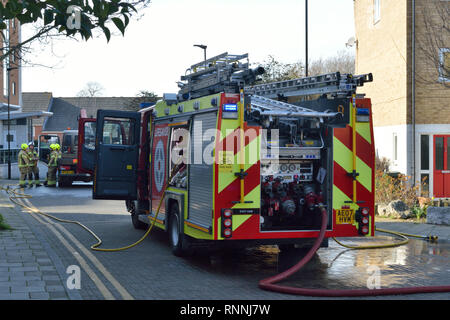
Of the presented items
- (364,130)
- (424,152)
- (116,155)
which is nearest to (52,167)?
(116,155)

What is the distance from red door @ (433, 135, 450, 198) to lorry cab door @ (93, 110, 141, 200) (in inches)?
458

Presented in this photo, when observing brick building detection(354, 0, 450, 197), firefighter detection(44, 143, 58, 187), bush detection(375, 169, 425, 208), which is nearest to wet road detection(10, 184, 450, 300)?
bush detection(375, 169, 425, 208)

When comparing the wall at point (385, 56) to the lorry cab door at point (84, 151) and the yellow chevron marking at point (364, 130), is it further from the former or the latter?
the yellow chevron marking at point (364, 130)

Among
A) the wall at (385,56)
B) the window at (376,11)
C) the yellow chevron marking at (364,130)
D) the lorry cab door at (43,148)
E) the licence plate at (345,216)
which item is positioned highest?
the window at (376,11)

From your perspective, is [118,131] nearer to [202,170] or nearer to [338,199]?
[202,170]

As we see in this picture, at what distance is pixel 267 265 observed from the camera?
9438mm

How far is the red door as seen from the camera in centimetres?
2030

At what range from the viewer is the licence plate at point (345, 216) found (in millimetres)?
8906

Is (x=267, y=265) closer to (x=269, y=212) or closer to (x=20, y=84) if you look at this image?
(x=269, y=212)

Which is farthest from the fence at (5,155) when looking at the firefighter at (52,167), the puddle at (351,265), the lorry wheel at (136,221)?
the puddle at (351,265)

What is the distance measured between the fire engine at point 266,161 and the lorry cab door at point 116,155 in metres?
2.33

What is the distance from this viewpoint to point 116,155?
12.3 m

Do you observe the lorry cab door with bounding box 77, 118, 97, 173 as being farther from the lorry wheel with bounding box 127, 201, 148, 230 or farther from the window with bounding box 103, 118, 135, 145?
the lorry wheel with bounding box 127, 201, 148, 230

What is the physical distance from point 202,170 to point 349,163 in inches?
82.4
